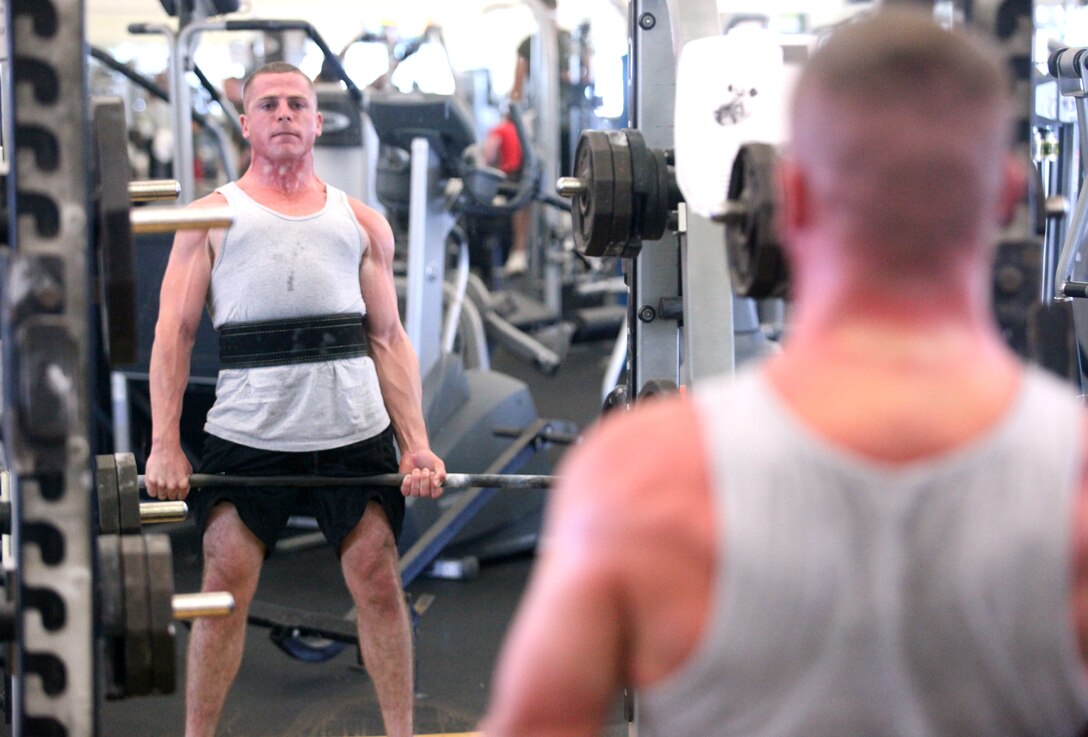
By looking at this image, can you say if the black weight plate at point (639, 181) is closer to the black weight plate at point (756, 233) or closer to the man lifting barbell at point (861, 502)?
the black weight plate at point (756, 233)

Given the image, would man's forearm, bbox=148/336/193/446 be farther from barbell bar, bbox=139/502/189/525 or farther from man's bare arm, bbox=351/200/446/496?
barbell bar, bbox=139/502/189/525

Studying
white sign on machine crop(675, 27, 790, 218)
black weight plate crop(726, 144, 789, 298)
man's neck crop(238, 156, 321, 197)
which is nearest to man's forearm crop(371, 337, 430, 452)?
man's neck crop(238, 156, 321, 197)

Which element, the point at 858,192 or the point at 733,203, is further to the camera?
the point at 733,203

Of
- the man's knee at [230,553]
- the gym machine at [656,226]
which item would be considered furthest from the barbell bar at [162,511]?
the gym machine at [656,226]

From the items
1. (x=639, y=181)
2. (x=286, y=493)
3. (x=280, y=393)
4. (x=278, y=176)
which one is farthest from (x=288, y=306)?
(x=639, y=181)

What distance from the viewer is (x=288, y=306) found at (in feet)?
A: 8.68

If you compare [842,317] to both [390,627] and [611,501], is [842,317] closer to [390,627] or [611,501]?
[611,501]

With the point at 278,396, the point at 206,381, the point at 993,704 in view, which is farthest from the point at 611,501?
the point at 206,381

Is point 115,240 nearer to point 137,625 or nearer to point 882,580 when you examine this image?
point 137,625

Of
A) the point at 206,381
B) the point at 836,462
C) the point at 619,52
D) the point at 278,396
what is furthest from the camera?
the point at 206,381

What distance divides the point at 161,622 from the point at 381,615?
121 centimetres

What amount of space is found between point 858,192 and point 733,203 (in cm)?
71

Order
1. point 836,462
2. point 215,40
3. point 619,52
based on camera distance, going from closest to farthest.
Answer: point 836,462
point 619,52
point 215,40

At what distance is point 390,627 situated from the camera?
8.84ft
